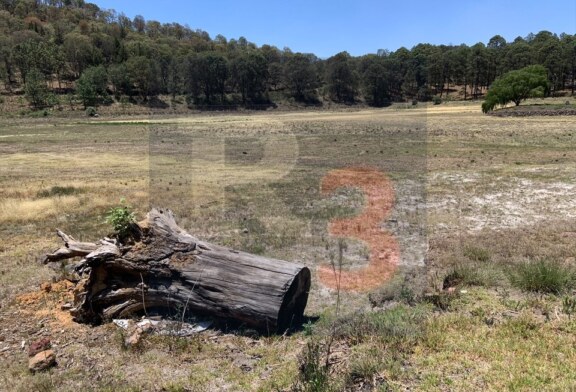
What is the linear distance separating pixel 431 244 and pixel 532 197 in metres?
6.64

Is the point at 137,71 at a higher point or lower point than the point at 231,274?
higher

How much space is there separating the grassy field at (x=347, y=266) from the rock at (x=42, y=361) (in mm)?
122

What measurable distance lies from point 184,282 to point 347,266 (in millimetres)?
3847

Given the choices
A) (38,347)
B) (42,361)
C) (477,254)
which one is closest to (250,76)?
(477,254)

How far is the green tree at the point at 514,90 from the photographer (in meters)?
62.3

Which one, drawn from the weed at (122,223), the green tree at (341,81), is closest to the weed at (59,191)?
the weed at (122,223)

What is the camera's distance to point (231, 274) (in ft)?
20.2

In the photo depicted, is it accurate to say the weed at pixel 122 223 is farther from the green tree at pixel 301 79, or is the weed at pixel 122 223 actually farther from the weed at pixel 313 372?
the green tree at pixel 301 79

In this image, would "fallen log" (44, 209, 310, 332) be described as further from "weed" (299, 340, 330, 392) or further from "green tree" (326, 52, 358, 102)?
"green tree" (326, 52, 358, 102)

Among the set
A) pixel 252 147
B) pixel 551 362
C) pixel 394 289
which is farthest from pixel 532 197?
pixel 252 147

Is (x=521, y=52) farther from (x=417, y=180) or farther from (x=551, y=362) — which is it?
(x=551, y=362)

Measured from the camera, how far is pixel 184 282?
631cm

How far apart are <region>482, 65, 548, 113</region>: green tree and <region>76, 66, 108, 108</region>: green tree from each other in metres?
76.8

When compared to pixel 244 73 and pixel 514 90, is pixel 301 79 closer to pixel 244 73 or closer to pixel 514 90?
pixel 244 73
